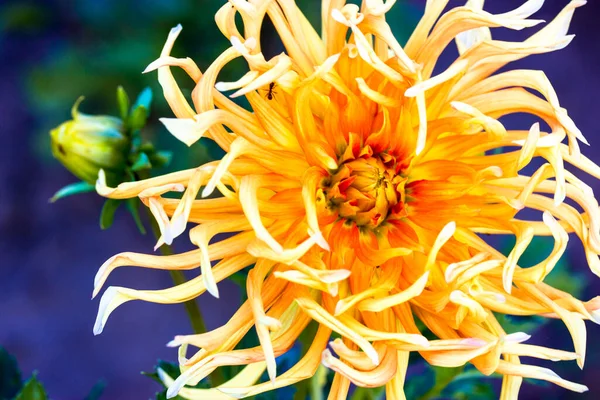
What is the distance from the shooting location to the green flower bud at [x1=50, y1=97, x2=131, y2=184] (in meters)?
1.00

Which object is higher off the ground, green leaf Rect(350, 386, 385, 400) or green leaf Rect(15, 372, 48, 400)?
green leaf Rect(15, 372, 48, 400)

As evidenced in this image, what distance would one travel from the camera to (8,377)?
3.99ft

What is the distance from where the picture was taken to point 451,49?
2576 millimetres

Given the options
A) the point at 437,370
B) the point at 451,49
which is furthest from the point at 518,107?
the point at 451,49

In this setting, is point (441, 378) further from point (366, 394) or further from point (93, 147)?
point (93, 147)

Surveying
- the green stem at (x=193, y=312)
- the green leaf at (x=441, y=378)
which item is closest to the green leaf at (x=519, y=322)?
the green leaf at (x=441, y=378)

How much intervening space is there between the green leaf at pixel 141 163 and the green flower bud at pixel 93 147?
23 mm

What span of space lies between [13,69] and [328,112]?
2129mm

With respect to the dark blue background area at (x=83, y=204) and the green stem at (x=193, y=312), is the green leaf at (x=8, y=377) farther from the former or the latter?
the dark blue background area at (x=83, y=204)

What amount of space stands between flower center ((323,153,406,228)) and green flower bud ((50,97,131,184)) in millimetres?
323

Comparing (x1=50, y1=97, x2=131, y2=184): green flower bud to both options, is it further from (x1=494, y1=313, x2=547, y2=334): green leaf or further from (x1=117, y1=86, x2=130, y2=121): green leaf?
(x1=494, y1=313, x2=547, y2=334): green leaf

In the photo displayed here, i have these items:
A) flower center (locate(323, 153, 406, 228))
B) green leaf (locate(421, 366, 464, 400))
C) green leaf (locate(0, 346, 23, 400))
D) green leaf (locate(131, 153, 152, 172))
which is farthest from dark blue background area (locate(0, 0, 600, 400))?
flower center (locate(323, 153, 406, 228))

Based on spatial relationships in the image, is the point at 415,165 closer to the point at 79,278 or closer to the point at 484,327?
the point at 484,327

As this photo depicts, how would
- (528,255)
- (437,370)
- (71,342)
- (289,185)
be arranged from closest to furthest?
(289,185) < (437,370) < (528,255) < (71,342)
